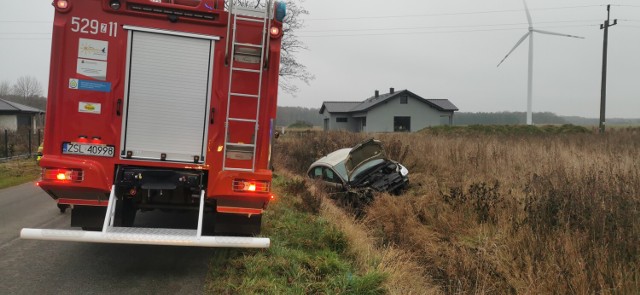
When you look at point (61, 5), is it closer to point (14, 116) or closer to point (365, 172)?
point (365, 172)

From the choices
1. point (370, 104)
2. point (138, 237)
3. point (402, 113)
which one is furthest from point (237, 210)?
point (370, 104)

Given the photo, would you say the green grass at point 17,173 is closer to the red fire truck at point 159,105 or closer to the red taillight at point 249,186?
the red fire truck at point 159,105

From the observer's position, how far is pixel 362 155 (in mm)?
12414

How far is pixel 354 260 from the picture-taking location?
17.6 ft

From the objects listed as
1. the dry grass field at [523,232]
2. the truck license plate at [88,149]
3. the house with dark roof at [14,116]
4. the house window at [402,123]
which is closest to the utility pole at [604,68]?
the dry grass field at [523,232]

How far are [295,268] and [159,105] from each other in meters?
2.47

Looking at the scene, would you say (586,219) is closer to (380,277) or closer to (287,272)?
(380,277)

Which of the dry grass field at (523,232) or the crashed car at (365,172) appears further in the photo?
the crashed car at (365,172)

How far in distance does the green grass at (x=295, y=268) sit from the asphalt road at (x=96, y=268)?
0.30m

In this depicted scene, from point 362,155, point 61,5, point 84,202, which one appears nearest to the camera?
point 61,5

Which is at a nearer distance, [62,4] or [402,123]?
[62,4]

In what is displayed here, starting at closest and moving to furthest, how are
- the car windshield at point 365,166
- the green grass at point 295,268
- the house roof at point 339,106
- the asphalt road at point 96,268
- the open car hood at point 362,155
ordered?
the green grass at point 295,268 < the asphalt road at point 96,268 < the car windshield at point 365,166 < the open car hood at point 362,155 < the house roof at point 339,106

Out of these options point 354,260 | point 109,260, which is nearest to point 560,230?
point 354,260

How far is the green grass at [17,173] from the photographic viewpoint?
12555 mm
